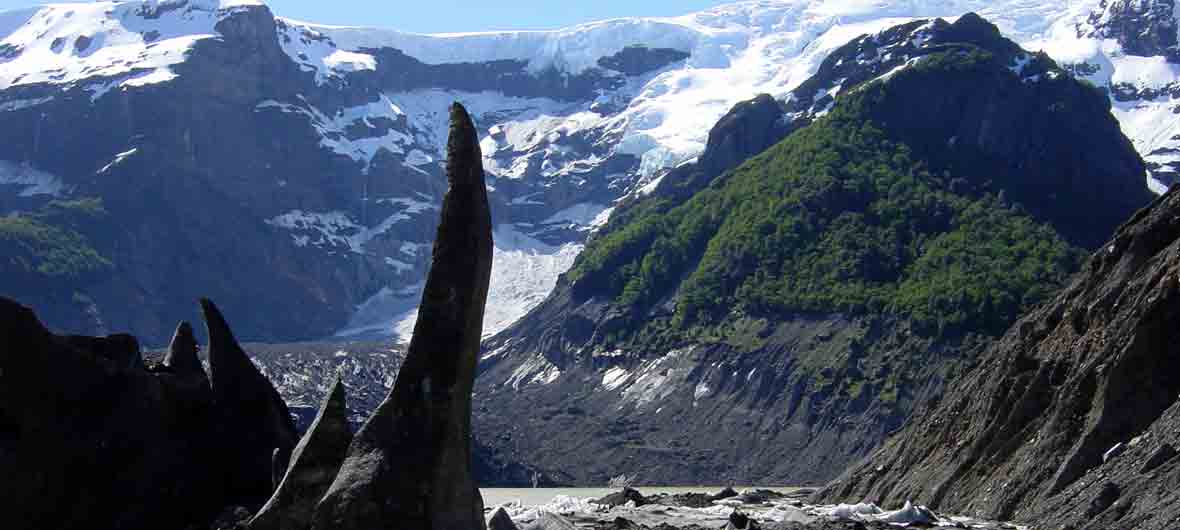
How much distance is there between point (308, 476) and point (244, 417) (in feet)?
35.8

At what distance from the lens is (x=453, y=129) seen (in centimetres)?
3275

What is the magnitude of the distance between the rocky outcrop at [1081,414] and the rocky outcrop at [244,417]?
77.9 feet

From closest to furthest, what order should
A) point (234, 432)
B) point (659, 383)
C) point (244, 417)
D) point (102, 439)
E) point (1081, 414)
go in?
point (102, 439) < point (234, 432) < point (244, 417) < point (1081, 414) < point (659, 383)

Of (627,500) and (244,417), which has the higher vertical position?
(244,417)

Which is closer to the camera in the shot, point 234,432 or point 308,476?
point 308,476

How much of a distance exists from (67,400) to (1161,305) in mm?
41890

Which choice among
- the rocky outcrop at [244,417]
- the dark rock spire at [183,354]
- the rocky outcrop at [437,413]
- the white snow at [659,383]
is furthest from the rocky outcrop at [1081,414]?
the white snow at [659,383]

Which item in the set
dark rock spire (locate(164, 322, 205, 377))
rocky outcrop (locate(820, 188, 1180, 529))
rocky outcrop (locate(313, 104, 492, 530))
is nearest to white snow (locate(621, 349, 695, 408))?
rocky outcrop (locate(820, 188, 1180, 529))

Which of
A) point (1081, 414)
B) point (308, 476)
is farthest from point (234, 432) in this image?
point (1081, 414)

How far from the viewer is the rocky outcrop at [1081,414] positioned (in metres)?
55.3

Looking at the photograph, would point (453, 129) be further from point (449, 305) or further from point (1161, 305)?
point (1161, 305)

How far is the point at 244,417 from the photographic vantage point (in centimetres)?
4362

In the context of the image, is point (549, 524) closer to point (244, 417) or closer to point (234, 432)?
point (234, 432)

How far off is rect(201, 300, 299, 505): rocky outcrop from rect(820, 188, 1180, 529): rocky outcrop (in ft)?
77.9
